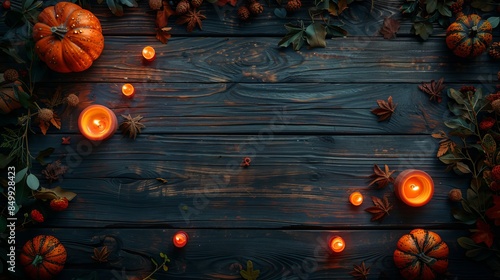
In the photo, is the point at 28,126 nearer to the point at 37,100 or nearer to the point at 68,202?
the point at 37,100

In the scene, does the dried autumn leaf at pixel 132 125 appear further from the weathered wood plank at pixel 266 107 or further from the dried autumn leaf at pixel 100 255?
the dried autumn leaf at pixel 100 255

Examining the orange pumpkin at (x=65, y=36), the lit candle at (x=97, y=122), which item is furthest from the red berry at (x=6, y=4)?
the lit candle at (x=97, y=122)

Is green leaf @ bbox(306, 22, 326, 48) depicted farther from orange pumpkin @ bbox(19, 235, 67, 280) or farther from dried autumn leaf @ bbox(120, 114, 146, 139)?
orange pumpkin @ bbox(19, 235, 67, 280)

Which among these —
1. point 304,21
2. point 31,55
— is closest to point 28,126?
point 31,55

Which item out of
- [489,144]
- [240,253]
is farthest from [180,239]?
[489,144]

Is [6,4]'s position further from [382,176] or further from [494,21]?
[494,21]

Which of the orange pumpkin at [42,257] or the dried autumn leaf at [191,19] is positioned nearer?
the orange pumpkin at [42,257]

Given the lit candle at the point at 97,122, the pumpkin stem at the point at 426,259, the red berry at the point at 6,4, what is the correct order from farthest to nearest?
the red berry at the point at 6,4 < the lit candle at the point at 97,122 < the pumpkin stem at the point at 426,259
